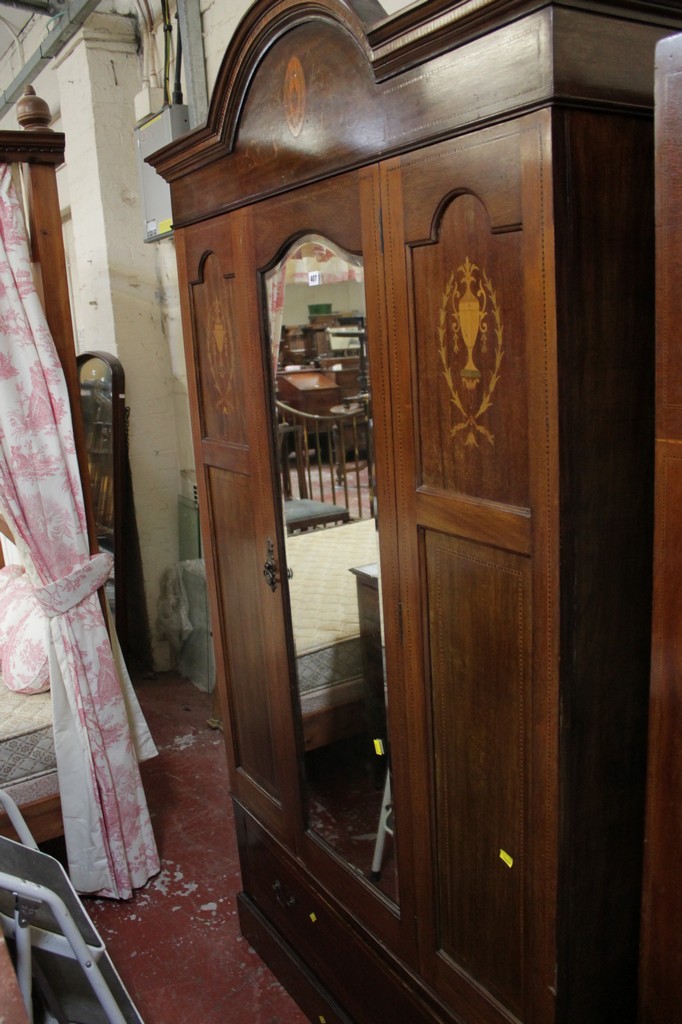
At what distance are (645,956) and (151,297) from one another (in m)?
3.15

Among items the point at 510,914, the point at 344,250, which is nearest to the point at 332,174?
the point at 344,250

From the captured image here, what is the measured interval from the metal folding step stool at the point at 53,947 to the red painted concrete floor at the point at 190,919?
217 millimetres

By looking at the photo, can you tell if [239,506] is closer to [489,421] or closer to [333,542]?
[333,542]

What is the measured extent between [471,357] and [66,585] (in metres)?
1.55

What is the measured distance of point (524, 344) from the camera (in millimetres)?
1054

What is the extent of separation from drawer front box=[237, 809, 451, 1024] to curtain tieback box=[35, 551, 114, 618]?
76cm

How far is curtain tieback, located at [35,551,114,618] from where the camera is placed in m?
2.32

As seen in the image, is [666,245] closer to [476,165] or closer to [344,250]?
[476,165]

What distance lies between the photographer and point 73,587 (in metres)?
2.33

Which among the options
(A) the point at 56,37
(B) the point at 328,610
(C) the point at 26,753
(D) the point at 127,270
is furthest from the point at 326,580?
(A) the point at 56,37

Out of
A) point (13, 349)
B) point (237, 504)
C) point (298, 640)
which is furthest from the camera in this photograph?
point (13, 349)

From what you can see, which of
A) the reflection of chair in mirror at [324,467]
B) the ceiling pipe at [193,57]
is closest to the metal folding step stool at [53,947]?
the reflection of chair in mirror at [324,467]

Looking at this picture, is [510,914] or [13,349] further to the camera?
[13,349]

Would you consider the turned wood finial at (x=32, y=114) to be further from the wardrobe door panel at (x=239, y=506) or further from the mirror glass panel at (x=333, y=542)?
the mirror glass panel at (x=333, y=542)
